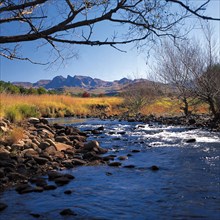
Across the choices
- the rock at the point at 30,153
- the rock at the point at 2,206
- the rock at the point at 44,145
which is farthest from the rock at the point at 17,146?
the rock at the point at 2,206

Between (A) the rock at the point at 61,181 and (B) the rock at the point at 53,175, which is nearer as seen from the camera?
(A) the rock at the point at 61,181

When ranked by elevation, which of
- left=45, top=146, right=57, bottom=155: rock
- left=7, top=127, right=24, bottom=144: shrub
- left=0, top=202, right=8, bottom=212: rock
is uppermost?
left=7, top=127, right=24, bottom=144: shrub

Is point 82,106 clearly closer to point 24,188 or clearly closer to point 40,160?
point 40,160

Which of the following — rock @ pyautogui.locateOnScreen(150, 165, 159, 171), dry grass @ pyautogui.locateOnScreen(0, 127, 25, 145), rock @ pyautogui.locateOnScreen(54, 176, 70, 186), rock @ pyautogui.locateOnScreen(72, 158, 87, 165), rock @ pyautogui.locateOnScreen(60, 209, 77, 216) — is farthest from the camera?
dry grass @ pyautogui.locateOnScreen(0, 127, 25, 145)

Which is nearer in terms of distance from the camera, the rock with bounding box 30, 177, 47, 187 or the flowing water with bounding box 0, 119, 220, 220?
the flowing water with bounding box 0, 119, 220, 220

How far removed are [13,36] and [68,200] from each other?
2.86m

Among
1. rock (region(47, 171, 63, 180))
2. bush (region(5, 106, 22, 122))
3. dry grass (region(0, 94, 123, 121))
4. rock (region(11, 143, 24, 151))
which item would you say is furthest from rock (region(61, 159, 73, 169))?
dry grass (region(0, 94, 123, 121))

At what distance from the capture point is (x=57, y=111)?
1088 inches

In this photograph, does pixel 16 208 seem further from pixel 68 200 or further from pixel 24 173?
pixel 24 173

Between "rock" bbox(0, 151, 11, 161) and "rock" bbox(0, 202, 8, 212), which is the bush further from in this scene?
"rock" bbox(0, 202, 8, 212)

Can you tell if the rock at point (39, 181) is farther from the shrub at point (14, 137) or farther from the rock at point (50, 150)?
the shrub at point (14, 137)

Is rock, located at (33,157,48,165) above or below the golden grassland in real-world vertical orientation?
below

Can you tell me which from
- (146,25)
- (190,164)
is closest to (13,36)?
(146,25)

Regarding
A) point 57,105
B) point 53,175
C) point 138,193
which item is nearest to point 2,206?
point 53,175
